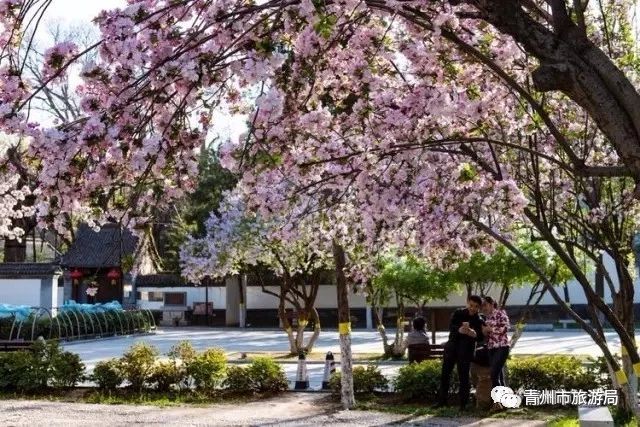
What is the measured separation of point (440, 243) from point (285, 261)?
10.8m

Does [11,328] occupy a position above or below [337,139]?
below

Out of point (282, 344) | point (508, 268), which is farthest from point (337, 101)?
point (282, 344)

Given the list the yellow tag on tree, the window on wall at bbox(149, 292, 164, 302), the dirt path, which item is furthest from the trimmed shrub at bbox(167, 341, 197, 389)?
the window on wall at bbox(149, 292, 164, 302)

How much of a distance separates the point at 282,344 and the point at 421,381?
15.9 meters

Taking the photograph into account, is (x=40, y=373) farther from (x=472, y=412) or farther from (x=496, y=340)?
(x=496, y=340)

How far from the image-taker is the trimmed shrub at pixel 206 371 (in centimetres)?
1210

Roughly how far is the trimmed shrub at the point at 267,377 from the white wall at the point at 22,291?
19.7 m

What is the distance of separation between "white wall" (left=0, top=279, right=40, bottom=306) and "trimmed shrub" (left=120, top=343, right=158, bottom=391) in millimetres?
18113

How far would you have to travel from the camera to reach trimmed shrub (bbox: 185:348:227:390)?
12102mm

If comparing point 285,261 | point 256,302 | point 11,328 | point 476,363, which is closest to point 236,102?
point 476,363

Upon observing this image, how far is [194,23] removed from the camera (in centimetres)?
507

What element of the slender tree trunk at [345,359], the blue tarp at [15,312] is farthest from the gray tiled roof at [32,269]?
the slender tree trunk at [345,359]

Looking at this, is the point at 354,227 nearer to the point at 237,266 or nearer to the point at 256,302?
the point at 237,266

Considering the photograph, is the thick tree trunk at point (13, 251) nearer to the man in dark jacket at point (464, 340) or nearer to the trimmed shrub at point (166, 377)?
the trimmed shrub at point (166, 377)
